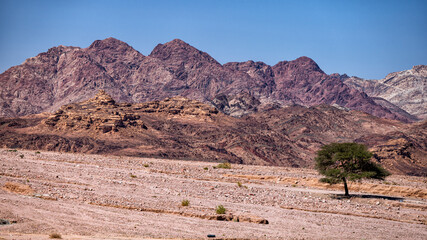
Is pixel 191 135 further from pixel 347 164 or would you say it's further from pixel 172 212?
pixel 172 212

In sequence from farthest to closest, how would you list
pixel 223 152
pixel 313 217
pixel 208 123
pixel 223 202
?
pixel 208 123 → pixel 223 152 → pixel 223 202 → pixel 313 217

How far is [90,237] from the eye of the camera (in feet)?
54.0

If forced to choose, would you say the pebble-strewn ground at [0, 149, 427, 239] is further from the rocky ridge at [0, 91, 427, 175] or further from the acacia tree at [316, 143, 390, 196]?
the rocky ridge at [0, 91, 427, 175]

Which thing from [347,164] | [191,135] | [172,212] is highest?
[191,135]

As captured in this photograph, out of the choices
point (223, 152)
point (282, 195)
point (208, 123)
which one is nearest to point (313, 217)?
point (282, 195)

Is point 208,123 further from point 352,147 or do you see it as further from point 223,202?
point 223,202

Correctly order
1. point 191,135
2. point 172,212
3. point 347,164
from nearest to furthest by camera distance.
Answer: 1. point 172,212
2. point 347,164
3. point 191,135

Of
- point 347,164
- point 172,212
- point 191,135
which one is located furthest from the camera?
point 191,135

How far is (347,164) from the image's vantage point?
40250 mm

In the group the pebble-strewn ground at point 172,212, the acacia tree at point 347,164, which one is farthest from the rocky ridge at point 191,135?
the pebble-strewn ground at point 172,212

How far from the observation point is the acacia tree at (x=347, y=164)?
3903 cm

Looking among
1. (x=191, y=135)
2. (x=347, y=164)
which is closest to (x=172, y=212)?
(x=347, y=164)

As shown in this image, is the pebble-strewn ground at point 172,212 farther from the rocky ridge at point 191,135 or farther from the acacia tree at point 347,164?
the rocky ridge at point 191,135

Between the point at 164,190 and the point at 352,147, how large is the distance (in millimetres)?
18236
